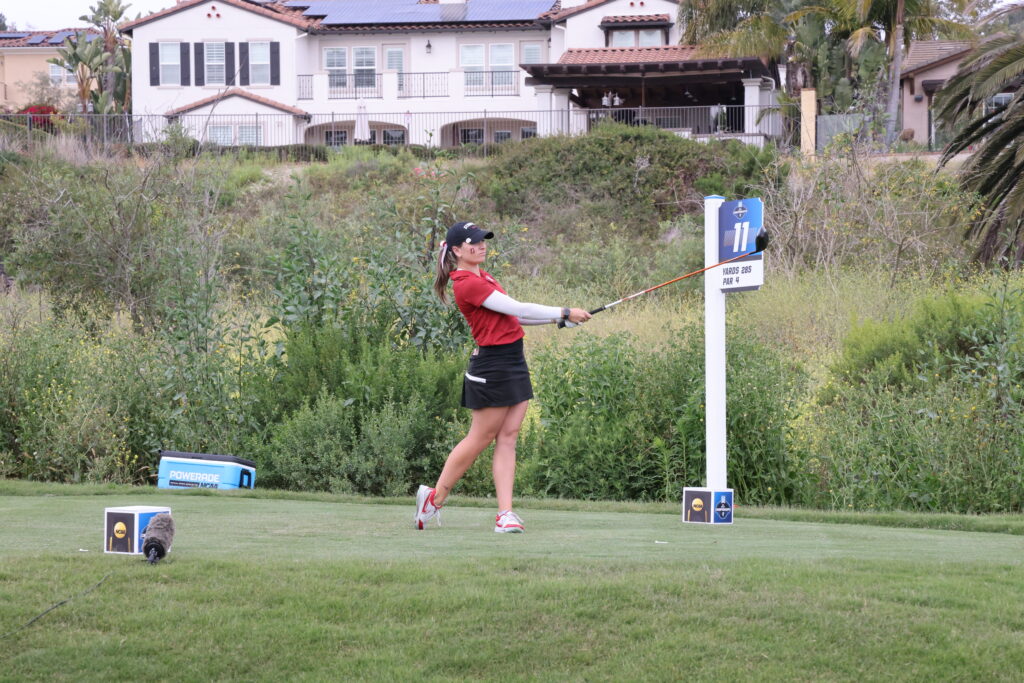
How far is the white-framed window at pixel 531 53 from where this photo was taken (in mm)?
55719

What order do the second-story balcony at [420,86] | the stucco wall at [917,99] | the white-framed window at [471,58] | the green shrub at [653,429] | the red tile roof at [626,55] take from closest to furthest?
1. the green shrub at [653,429]
2. the stucco wall at [917,99]
3. the red tile roof at [626,55]
4. the second-story balcony at [420,86]
5. the white-framed window at [471,58]

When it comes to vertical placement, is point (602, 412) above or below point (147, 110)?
below

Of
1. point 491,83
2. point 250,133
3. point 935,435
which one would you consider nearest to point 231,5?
point 250,133

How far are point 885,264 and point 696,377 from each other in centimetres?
1213

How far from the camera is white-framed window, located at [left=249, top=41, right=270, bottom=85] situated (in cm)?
5491

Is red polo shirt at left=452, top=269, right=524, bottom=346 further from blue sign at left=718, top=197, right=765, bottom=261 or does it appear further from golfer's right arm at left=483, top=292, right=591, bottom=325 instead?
blue sign at left=718, top=197, right=765, bottom=261

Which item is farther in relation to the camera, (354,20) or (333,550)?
(354,20)

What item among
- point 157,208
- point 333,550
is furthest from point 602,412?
point 157,208

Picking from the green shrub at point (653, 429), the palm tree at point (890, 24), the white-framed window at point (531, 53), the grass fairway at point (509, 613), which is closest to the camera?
the grass fairway at point (509, 613)

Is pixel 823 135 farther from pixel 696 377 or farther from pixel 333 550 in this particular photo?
pixel 333 550

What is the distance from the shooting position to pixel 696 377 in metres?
12.9

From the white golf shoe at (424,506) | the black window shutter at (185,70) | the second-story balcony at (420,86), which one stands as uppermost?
the black window shutter at (185,70)

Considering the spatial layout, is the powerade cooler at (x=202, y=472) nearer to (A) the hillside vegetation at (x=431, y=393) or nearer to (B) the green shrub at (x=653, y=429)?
(A) the hillside vegetation at (x=431, y=393)

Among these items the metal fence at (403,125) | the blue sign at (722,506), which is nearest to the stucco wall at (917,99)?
the metal fence at (403,125)
